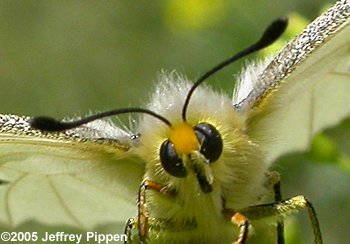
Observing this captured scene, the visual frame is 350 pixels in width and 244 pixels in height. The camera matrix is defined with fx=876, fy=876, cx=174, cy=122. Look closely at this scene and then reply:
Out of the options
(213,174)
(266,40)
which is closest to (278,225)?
(213,174)

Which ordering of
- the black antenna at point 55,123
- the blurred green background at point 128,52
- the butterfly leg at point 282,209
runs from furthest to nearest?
the blurred green background at point 128,52
the butterfly leg at point 282,209
the black antenna at point 55,123

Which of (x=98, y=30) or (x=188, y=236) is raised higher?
(x=98, y=30)

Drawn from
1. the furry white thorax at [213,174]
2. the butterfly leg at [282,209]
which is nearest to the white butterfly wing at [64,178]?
the furry white thorax at [213,174]

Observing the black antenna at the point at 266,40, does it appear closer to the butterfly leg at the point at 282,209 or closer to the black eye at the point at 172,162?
the black eye at the point at 172,162

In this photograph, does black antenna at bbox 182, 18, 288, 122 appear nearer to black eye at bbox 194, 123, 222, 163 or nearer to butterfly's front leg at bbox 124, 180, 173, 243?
black eye at bbox 194, 123, 222, 163

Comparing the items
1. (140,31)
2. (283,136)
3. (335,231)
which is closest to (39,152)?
(283,136)

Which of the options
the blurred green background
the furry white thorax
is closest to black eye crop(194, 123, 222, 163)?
the furry white thorax

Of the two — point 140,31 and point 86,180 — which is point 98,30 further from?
point 86,180
